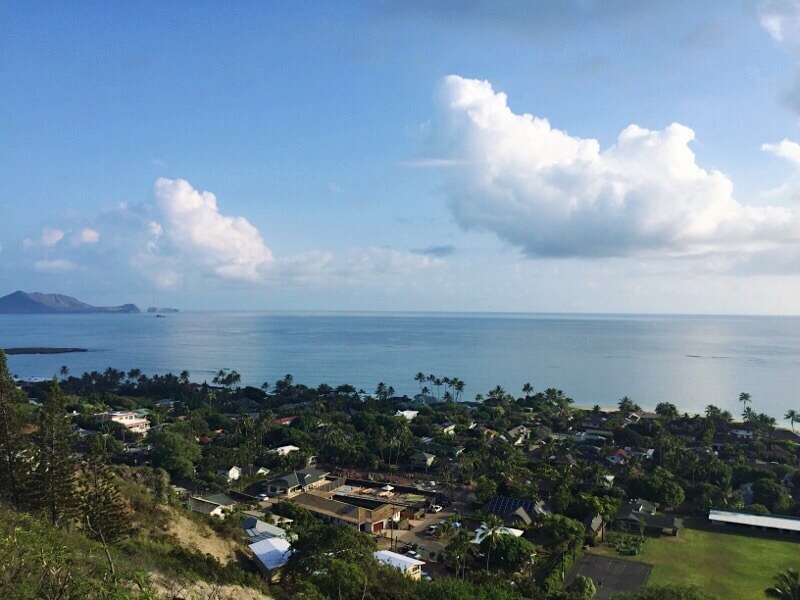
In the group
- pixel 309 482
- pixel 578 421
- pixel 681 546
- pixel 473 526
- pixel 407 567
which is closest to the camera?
pixel 407 567

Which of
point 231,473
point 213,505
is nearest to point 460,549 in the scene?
point 213,505

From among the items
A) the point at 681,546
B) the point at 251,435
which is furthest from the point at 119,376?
the point at 681,546

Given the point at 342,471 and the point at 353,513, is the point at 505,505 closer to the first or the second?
the point at 353,513

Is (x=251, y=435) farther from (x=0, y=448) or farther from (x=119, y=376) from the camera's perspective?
(x=119, y=376)

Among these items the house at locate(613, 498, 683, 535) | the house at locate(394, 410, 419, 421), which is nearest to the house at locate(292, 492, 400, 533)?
the house at locate(613, 498, 683, 535)

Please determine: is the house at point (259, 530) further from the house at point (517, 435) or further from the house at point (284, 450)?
the house at point (517, 435)
